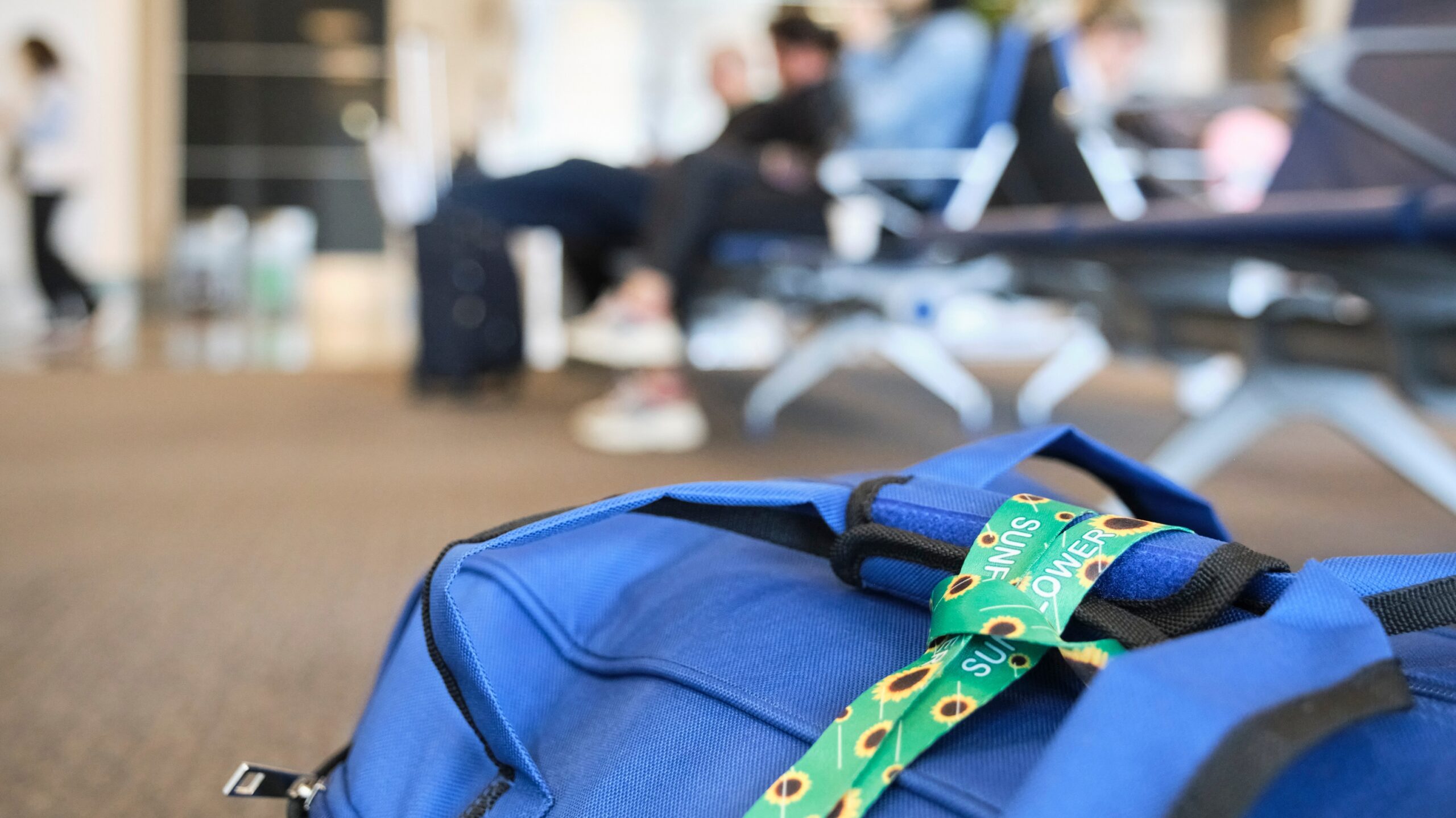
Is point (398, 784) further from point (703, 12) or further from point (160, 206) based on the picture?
point (160, 206)

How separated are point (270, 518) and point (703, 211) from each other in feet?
4.06

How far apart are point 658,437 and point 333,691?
1484mm

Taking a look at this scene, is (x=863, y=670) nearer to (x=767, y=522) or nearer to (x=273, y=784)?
(x=767, y=522)

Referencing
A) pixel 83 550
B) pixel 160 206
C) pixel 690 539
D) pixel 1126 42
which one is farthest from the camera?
pixel 160 206

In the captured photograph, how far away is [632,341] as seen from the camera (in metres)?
2.44

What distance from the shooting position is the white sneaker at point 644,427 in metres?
2.50

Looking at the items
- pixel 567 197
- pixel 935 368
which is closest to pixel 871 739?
pixel 935 368

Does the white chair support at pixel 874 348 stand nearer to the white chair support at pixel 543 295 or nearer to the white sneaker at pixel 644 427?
the white sneaker at pixel 644 427

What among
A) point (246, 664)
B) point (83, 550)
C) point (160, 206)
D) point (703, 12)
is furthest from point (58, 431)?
point (160, 206)

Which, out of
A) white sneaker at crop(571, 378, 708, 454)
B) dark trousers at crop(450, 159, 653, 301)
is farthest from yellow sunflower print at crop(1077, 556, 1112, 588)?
dark trousers at crop(450, 159, 653, 301)

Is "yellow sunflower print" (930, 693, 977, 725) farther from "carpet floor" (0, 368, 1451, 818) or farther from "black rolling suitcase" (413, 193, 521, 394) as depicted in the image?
"black rolling suitcase" (413, 193, 521, 394)

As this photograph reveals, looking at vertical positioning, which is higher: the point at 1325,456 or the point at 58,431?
the point at 1325,456

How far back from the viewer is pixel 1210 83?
8.93 metres

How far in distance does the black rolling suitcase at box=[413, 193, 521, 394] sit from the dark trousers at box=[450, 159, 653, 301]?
9 centimetres
